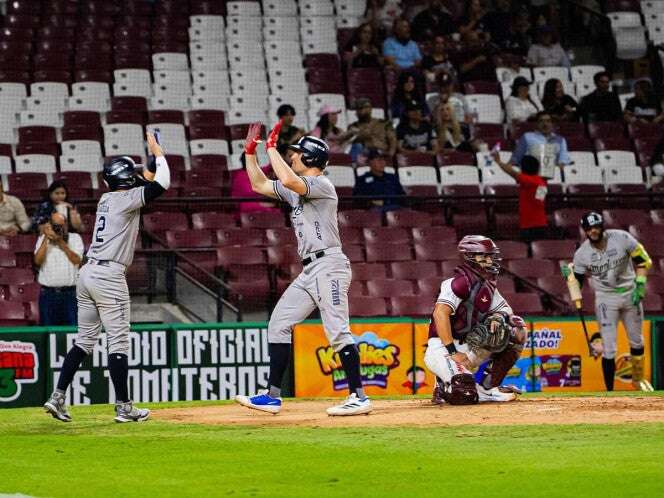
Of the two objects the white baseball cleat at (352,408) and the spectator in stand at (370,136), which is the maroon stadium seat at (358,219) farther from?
the white baseball cleat at (352,408)

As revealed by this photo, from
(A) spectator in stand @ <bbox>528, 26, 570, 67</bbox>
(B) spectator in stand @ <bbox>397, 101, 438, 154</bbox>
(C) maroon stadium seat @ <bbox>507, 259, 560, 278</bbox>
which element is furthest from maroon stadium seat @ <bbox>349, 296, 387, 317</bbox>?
(A) spectator in stand @ <bbox>528, 26, 570, 67</bbox>

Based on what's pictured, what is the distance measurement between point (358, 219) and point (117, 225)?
7621 mm

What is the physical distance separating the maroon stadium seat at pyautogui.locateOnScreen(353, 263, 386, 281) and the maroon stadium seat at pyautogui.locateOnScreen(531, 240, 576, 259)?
7.80ft

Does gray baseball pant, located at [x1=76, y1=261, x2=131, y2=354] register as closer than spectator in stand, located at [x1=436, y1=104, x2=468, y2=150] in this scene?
Yes

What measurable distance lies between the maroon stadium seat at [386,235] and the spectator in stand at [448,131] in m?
2.68

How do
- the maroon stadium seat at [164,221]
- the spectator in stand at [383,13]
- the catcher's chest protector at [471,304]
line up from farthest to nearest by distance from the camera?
the spectator in stand at [383,13]
the maroon stadium seat at [164,221]
the catcher's chest protector at [471,304]

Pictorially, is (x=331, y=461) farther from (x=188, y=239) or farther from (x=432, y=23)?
(x=432, y=23)

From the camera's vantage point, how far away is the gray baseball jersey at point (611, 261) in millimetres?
14477

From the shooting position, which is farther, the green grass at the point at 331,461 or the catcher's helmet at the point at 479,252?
the catcher's helmet at the point at 479,252

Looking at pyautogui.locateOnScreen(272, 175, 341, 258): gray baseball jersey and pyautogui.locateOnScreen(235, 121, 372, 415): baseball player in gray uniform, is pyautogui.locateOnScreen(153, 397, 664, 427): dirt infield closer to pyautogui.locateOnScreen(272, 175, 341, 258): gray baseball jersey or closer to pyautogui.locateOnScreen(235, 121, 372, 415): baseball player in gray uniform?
pyautogui.locateOnScreen(235, 121, 372, 415): baseball player in gray uniform

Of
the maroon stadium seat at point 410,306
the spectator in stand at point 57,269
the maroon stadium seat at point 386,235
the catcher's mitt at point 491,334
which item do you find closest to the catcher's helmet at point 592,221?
the maroon stadium seat at point 410,306

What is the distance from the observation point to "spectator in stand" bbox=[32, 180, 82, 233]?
14.3m

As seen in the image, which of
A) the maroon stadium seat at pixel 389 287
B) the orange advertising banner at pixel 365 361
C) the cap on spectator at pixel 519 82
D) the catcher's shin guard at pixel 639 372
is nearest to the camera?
the catcher's shin guard at pixel 639 372

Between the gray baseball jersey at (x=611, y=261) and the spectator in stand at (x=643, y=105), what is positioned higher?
the spectator in stand at (x=643, y=105)
